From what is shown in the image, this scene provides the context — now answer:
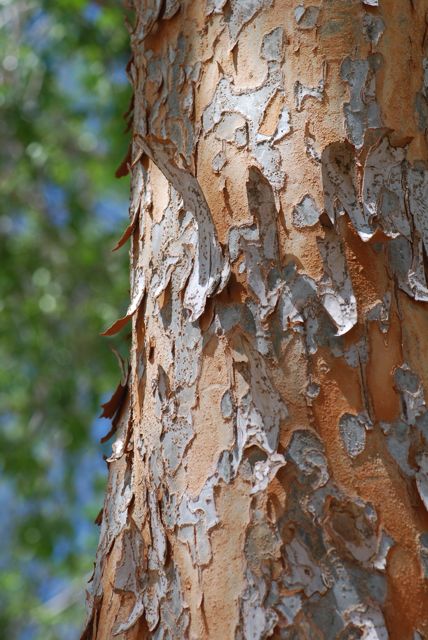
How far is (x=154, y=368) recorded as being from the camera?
37.4 inches

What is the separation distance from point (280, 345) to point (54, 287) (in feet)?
12.0

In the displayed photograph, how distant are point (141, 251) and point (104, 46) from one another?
10.1ft

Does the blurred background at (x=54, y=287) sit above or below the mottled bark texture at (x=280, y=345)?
above

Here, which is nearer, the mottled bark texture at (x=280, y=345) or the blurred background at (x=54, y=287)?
the mottled bark texture at (x=280, y=345)

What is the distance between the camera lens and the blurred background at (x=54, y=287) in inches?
156

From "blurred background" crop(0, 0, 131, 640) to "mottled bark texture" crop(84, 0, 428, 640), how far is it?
272cm

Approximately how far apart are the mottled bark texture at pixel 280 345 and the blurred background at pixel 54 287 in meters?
2.72

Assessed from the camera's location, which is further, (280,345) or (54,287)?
(54,287)

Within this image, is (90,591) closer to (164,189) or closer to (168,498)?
(168,498)

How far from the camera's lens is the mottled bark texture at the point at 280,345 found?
777 millimetres

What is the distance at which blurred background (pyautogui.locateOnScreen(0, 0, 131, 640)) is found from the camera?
13.0 ft

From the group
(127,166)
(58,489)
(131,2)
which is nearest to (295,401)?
(127,166)

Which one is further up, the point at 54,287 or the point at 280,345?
the point at 54,287

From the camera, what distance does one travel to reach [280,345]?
842 millimetres
